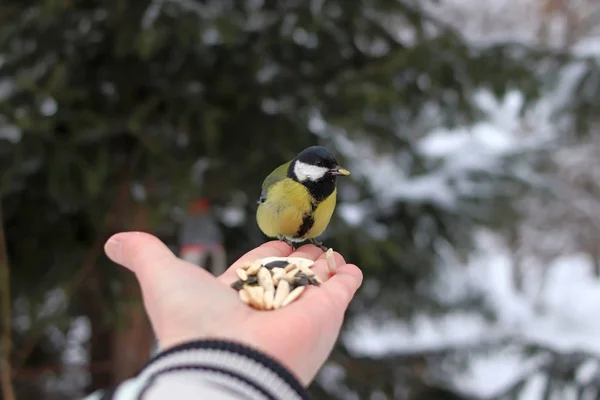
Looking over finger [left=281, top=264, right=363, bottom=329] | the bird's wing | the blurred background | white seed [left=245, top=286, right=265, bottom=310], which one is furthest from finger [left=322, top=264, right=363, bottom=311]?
the blurred background

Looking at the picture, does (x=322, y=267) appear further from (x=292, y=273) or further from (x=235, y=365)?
(x=235, y=365)

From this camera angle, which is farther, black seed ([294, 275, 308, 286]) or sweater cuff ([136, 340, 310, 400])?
black seed ([294, 275, 308, 286])

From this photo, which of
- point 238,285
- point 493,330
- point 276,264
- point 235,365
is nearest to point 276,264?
point 276,264

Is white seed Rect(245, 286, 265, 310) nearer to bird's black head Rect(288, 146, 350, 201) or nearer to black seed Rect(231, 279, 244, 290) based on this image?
black seed Rect(231, 279, 244, 290)

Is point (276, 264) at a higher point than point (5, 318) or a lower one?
higher

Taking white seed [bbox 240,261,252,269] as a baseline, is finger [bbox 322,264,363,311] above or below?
above

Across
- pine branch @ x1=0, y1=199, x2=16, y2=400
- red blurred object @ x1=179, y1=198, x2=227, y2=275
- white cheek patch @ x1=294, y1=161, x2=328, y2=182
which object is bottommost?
pine branch @ x1=0, y1=199, x2=16, y2=400

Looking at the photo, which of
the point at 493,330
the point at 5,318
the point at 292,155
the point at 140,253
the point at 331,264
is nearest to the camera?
the point at 140,253

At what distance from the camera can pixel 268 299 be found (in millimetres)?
829

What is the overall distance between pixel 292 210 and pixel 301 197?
0.04m

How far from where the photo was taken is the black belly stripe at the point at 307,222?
1108 millimetres

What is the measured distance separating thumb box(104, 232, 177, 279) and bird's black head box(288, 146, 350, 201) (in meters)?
0.31

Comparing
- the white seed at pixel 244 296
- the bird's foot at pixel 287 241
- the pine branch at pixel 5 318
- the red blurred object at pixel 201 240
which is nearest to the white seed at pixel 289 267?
the white seed at pixel 244 296

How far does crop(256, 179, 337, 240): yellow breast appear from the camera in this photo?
3.64 feet
